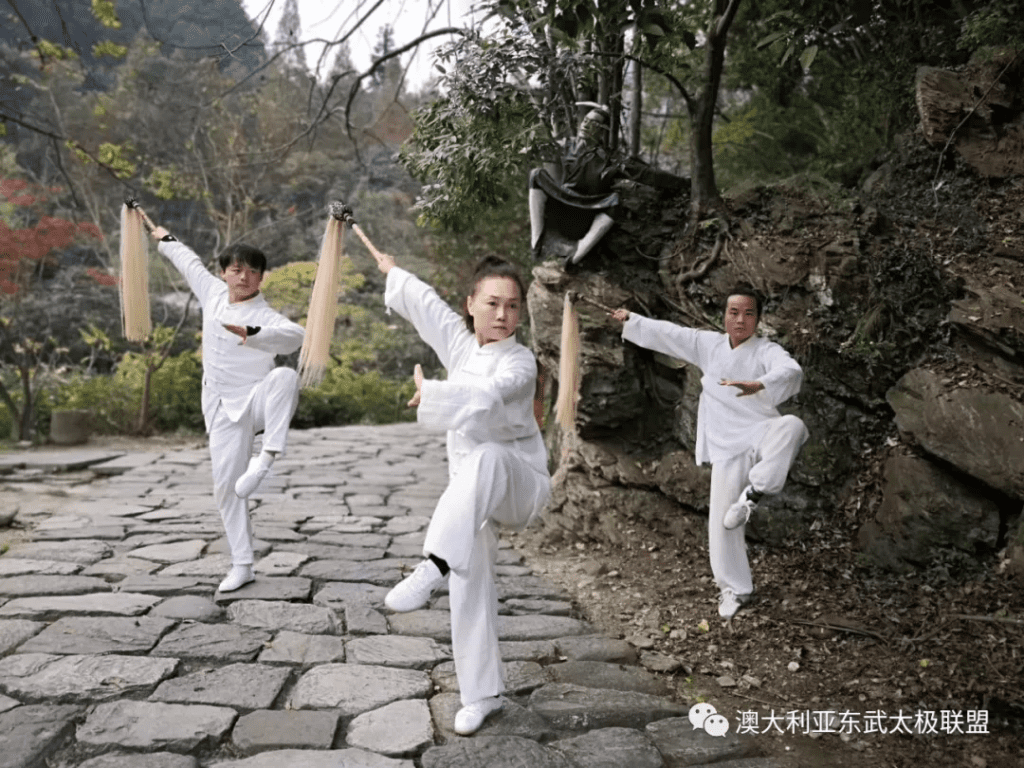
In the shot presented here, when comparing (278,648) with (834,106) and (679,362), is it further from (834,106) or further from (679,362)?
(834,106)

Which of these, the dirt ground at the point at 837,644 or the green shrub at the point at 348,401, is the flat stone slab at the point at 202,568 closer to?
the dirt ground at the point at 837,644

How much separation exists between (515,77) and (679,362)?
257 cm

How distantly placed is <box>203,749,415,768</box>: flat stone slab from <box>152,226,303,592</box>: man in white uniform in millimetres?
2053

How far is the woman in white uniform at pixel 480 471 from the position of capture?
10.0 feet

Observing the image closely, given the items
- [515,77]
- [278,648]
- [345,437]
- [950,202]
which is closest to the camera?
[278,648]

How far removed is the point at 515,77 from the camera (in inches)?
242

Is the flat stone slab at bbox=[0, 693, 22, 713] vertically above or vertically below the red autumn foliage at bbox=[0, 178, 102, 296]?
below

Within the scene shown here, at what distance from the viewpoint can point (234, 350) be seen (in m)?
4.91

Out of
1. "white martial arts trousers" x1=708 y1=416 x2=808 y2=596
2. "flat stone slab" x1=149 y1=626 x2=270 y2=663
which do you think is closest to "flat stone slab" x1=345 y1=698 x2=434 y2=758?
"flat stone slab" x1=149 y1=626 x2=270 y2=663

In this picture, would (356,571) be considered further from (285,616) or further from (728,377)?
(728,377)

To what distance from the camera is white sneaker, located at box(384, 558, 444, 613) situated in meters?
3.01

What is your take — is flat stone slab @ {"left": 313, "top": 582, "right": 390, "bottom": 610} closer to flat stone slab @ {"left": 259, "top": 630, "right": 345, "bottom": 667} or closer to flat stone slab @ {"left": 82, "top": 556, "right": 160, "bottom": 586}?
flat stone slab @ {"left": 259, "top": 630, "right": 345, "bottom": 667}

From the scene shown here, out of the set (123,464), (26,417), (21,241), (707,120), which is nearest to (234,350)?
(707,120)

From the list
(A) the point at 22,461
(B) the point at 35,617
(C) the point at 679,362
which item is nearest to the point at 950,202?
(C) the point at 679,362
